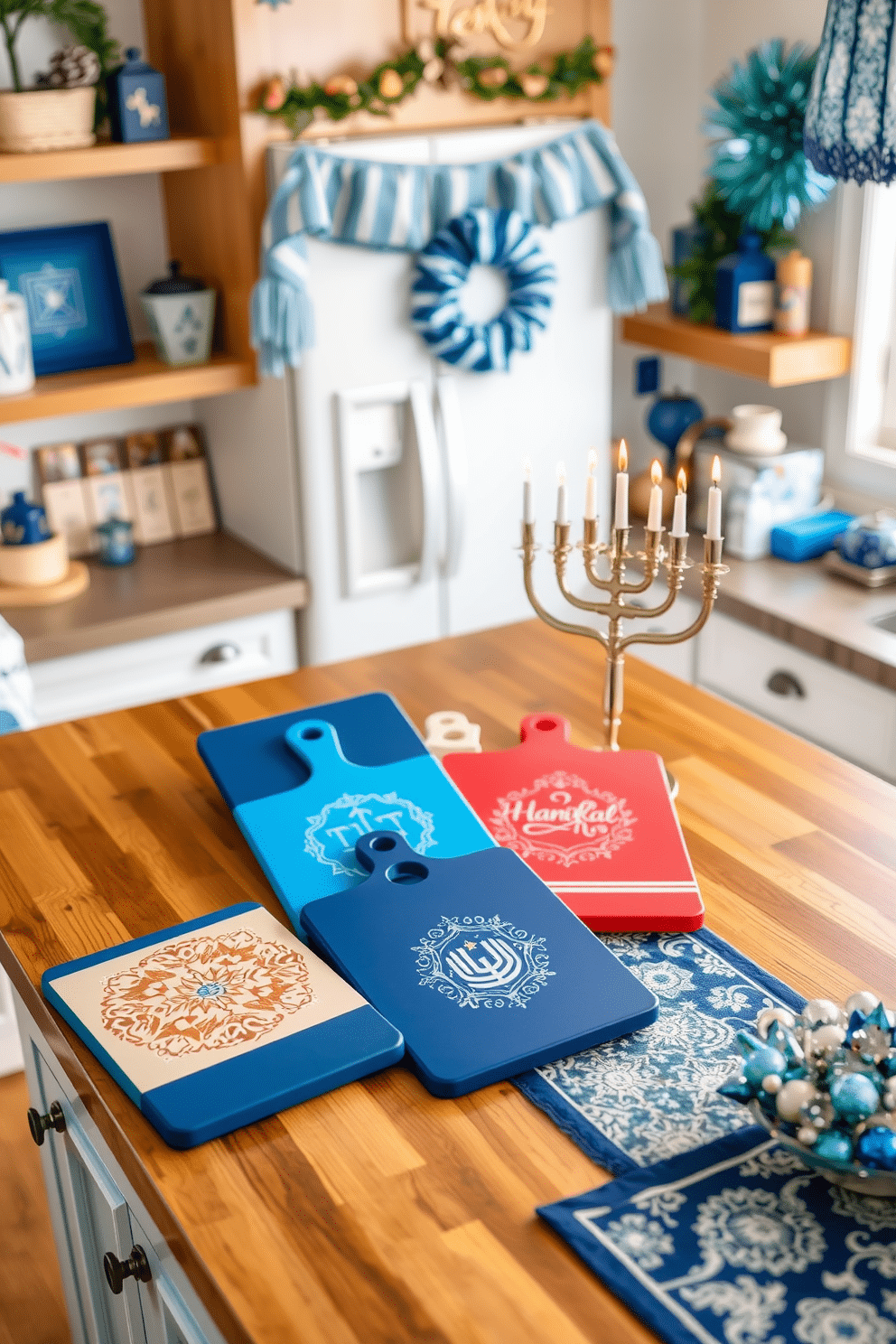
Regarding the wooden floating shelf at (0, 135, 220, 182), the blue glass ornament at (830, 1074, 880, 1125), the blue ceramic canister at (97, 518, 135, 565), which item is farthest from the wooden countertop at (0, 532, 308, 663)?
the blue glass ornament at (830, 1074, 880, 1125)

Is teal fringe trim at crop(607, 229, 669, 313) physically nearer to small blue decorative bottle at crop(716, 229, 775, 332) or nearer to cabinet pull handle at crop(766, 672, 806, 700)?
small blue decorative bottle at crop(716, 229, 775, 332)

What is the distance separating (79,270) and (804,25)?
1.80 m

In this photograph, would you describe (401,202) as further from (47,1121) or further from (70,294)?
(47,1121)

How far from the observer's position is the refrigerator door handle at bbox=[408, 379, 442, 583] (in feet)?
9.98

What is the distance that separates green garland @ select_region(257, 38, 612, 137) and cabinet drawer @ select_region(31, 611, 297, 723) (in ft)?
3.58

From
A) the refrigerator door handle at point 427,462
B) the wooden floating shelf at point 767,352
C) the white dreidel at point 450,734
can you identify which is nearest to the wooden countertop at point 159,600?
the refrigerator door handle at point 427,462

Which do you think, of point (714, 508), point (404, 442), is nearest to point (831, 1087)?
point (714, 508)

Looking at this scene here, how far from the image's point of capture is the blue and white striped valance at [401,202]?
278cm

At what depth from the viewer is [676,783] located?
1.70 meters

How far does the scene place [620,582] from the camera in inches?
65.4

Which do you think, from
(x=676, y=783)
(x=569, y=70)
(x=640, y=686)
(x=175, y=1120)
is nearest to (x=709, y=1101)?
(x=175, y=1120)

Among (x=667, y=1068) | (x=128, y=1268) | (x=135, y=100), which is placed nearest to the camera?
(x=667, y=1068)

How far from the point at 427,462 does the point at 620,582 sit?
1.47 metres

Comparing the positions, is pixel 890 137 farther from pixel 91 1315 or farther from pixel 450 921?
pixel 91 1315
